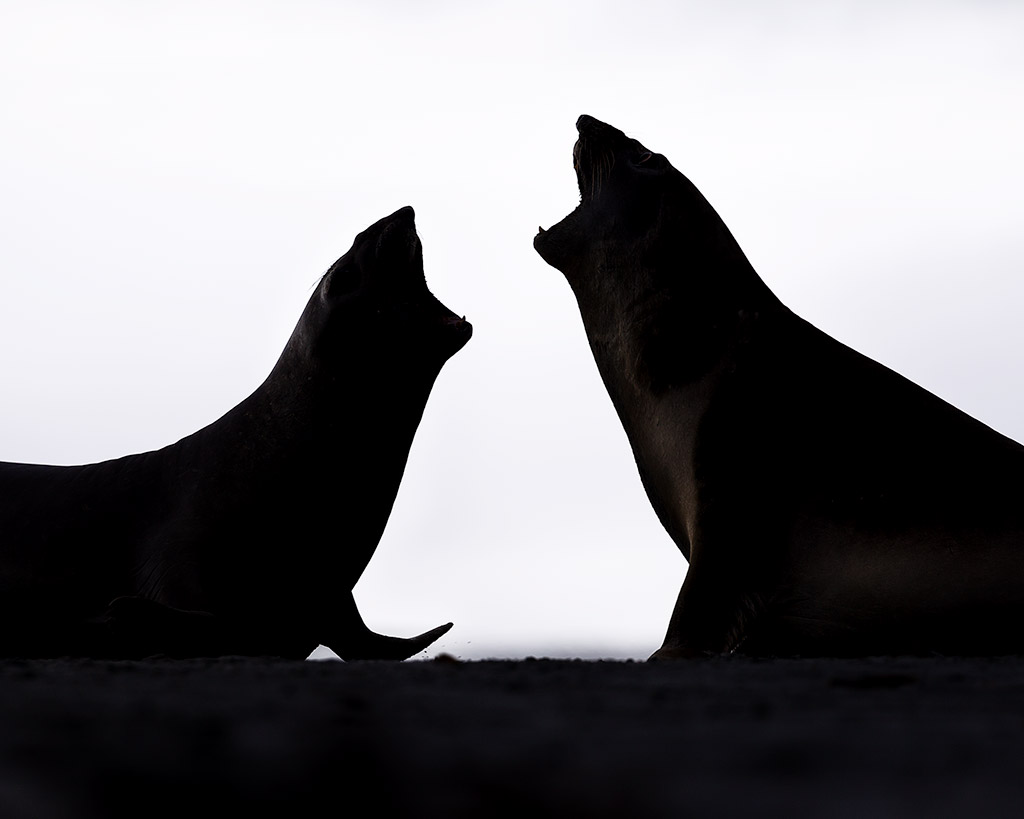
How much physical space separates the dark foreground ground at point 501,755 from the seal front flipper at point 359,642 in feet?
13.7

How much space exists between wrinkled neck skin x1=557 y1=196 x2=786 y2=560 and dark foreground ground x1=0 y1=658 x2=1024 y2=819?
3302 mm

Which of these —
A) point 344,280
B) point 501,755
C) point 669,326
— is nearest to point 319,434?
point 344,280

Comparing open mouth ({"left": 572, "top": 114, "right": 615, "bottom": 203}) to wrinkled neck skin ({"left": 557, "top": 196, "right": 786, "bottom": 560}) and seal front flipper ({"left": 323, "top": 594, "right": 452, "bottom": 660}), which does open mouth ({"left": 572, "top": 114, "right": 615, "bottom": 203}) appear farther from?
seal front flipper ({"left": 323, "top": 594, "right": 452, "bottom": 660})

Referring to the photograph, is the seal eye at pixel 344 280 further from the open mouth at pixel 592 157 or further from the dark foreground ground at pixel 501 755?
the dark foreground ground at pixel 501 755

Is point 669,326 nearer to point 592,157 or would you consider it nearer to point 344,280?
point 592,157

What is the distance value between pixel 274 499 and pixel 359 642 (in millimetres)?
958

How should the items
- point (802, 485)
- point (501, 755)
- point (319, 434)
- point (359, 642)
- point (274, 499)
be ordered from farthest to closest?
1. point (359, 642)
2. point (319, 434)
3. point (274, 499)
4. point (802, 485)
5. point (501, 755)

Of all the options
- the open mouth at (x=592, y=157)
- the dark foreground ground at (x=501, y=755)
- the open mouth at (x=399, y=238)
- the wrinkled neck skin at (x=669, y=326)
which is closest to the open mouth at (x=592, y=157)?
the open mouth at (x=592, y=157)

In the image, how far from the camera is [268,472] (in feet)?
19.2

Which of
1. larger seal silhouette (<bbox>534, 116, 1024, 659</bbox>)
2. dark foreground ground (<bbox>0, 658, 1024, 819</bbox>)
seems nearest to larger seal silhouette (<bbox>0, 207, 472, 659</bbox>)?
larger seal silhouette (<bbox>534, 116, 1024, 659</bbox>)

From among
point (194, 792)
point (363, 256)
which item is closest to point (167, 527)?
point (363, 256)

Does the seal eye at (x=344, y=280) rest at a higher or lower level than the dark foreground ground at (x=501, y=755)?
higher

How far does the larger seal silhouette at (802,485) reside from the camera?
462 centimetres

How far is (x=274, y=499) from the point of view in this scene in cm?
578
